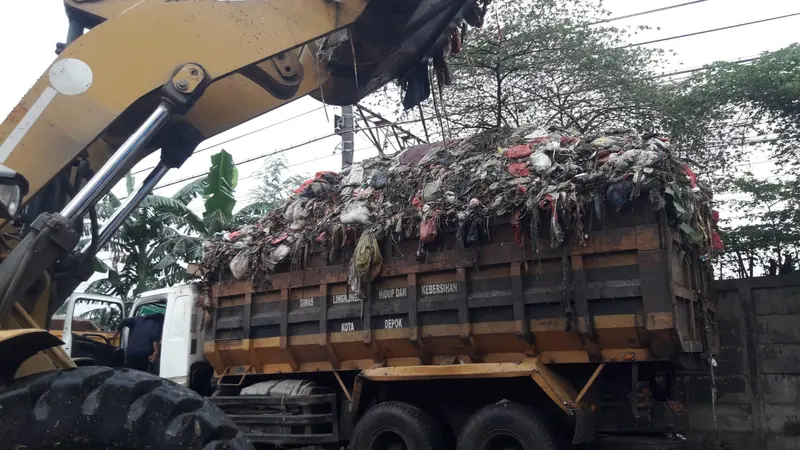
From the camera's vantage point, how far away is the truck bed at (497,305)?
16.9ft

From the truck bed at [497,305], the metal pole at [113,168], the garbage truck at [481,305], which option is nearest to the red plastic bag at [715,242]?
the garbage truck at [481,305]

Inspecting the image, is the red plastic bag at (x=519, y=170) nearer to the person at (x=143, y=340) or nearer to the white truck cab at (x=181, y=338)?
the white truck cab at (x=181, y=338)

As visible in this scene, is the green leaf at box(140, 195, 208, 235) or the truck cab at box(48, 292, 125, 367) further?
the green leaf at box(140, 195, 208, 235)

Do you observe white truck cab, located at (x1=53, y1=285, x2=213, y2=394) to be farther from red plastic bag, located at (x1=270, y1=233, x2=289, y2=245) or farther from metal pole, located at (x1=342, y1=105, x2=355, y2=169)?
metal pole, located at (x1=342, y1=105, x2=355, y2=169)

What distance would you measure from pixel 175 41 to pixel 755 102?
867 centimetres

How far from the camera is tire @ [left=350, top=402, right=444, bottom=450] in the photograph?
5.91 meters

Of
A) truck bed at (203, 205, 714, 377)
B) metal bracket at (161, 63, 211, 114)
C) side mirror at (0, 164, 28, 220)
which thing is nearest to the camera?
side mirror at (0, 164, 28, 220)

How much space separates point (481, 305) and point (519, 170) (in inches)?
51.0

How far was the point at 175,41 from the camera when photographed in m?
3.41

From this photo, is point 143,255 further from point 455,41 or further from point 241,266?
point 455,41

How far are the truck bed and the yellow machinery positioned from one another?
220 cm

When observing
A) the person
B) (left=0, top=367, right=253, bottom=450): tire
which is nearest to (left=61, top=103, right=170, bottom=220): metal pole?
(left=0, top=367, right=253, bottom=450): tire

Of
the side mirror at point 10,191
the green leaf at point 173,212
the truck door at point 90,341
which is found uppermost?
the green leaf at point 173,212

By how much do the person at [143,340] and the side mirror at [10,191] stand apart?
17.9ft
